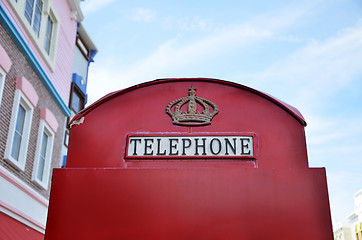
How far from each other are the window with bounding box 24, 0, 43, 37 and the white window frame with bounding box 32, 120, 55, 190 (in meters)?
2.26

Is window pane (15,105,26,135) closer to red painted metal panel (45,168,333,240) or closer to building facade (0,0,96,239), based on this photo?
building facade (0,0,96,239)

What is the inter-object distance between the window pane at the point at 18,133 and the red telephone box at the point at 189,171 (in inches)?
212

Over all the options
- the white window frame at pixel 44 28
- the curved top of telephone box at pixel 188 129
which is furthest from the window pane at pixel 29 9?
the curved top of telephone box at pixel 188 129

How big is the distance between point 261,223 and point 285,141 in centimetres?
80

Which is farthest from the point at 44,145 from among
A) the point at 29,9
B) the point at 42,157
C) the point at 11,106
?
the point at 29,9

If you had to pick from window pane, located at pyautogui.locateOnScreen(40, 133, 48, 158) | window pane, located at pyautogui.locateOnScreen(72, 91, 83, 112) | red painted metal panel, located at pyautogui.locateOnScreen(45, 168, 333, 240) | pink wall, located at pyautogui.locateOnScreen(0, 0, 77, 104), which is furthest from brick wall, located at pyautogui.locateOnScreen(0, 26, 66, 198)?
red painted metal panel, located at pyautogui.locateOnScreen(45, 168, 333, 240)

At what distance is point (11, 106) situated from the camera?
8.73 m

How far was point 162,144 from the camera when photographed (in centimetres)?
400

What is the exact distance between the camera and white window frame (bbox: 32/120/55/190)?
9861 mm

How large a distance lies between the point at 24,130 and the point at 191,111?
249 inches

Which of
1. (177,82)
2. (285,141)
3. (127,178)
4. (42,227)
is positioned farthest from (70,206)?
(42,227)

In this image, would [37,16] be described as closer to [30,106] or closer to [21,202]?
[30,106]

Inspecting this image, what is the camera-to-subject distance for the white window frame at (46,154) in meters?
9.86

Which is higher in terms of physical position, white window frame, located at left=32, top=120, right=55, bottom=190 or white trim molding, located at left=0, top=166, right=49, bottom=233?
white window frame, located at left=32, top=120, right=55, bottom=190
